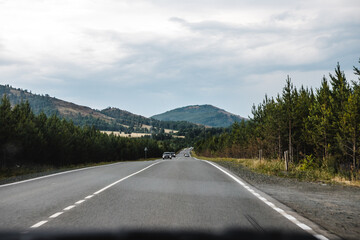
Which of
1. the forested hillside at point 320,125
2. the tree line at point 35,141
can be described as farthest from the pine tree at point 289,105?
the tree line at point 35,141

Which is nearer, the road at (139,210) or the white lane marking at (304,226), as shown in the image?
the white lane marking at (304,226)

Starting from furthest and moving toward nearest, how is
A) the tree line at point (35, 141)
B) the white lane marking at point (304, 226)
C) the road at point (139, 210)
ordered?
the tree line at point (35, 141) → the road at point (139, 210) → the white lane marking at point (304, 226)

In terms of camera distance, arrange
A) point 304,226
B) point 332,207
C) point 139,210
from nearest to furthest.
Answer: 1. point 304,226
2. point 139,210
3. point 332,207

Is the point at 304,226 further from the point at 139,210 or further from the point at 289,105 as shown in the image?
the point at 289,105

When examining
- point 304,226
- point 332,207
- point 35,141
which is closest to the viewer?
point 304,226

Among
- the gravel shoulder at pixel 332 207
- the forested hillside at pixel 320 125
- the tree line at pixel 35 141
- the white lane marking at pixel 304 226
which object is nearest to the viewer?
the white lane marking at pixel 304 226

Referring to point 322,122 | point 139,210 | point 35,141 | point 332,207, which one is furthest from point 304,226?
point 35,141

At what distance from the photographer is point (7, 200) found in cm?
1011

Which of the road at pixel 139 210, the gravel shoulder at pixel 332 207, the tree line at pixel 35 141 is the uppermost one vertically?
the tree line at pixel 35 141

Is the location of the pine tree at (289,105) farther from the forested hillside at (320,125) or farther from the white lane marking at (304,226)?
the white lane marking at (304,226)

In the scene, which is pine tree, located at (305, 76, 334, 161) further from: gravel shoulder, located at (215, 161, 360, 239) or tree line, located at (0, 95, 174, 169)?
tree line, located at (0, 95, 174, 169)

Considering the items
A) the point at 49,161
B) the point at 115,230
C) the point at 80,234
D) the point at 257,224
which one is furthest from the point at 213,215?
the point at 49,161

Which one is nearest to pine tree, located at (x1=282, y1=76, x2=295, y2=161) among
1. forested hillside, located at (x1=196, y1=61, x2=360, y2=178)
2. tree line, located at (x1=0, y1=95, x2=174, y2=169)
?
forested hillside, located at (x1=196, y1=61, x2=360, y2=178)

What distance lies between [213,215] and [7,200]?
557 centimetres
